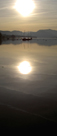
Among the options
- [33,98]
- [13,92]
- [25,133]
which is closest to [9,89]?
[13,92]

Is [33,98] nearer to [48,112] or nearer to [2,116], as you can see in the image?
[48,112]

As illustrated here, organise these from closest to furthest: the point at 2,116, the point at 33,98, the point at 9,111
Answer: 1. the point at 2,116
2. the point at 9,111
3. the point at 33,98

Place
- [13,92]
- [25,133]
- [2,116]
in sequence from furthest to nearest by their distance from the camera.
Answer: [13,92] < [2,116] < [25,133]

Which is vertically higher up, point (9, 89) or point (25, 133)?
point (9, 89)

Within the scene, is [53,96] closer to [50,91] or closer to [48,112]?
[50,91]

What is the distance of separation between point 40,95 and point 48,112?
245 cm

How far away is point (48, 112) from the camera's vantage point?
8617 millimetres

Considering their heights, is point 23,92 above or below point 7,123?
above

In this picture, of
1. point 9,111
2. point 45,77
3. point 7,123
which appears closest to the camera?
point 7,123

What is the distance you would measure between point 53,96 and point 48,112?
2.29 m

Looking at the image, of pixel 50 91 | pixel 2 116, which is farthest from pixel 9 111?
pixel 50 91

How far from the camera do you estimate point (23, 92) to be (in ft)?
37.9

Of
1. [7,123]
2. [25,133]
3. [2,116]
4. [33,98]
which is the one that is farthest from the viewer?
[33,98]

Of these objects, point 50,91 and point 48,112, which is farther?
point 50,91
